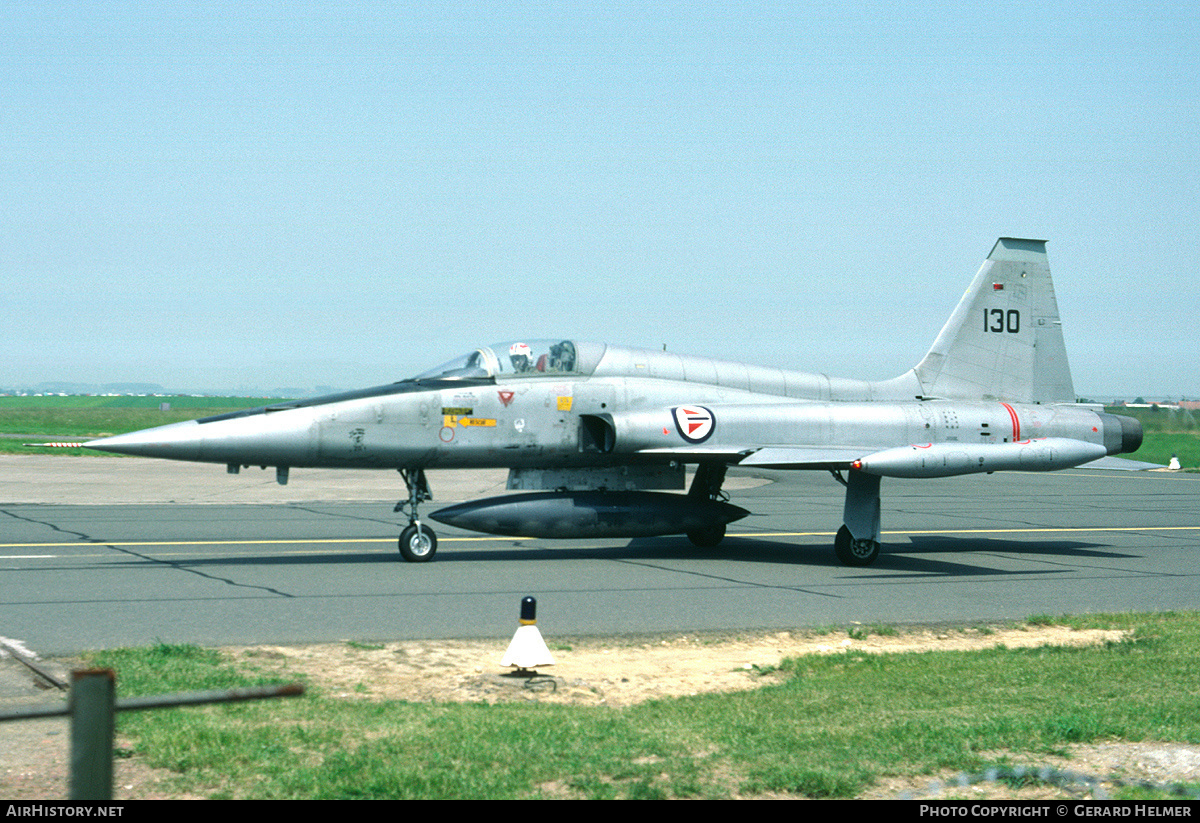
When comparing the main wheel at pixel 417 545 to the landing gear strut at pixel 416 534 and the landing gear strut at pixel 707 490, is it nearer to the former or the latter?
the landing gear strut at pixel 416 534

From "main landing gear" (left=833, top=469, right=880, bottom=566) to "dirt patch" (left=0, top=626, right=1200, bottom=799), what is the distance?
481 cm

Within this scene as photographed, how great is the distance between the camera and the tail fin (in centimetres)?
1850

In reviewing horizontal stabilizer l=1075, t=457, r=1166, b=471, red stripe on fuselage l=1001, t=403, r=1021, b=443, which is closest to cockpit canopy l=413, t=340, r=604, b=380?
red stripe on fuselage l=1001, t=403, r=1021, b=443

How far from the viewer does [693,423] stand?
15.9m

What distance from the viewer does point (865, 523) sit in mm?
15789

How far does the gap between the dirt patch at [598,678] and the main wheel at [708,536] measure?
6.63 metres

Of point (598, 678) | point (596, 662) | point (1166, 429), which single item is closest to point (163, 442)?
point (596, 662)

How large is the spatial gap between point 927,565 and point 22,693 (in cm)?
1200

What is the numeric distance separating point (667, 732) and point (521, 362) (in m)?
9.59

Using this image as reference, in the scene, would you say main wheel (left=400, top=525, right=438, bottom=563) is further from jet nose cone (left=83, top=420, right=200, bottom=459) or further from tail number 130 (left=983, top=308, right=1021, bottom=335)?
tail number 130 (left=983, top=308, right=1021, bottom=335)

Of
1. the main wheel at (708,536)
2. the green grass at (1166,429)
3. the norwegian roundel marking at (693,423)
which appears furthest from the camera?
the green grass at (1166,429)

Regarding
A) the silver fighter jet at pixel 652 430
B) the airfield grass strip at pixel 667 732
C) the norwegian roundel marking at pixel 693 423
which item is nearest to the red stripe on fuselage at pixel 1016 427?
the silver fighter jet at pixel 652 430

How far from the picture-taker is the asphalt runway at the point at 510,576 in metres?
10.6

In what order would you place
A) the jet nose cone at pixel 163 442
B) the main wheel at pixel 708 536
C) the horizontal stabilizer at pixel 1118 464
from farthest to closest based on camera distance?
the main wheel at pixel 708 536 → the horizontal stabilizer at pixel 1118 464 → the jet nose cone at pixel 163 442
